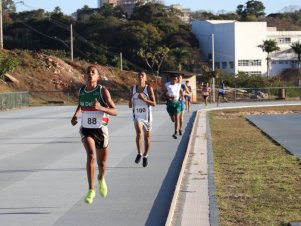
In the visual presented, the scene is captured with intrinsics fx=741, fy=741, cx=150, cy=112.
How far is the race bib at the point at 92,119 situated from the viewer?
1008 cm

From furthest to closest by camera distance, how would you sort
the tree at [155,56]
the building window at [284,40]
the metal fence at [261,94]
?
the building window at [284,40] → the tree at [155,56] → the metal fence at [261,94]

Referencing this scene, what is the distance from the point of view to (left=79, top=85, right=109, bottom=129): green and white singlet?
10.1 m

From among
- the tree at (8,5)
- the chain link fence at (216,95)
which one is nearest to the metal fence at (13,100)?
the chain link fence at (216,95)

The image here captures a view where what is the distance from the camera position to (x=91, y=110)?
33.0 ft

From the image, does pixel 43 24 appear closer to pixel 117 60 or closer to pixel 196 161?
pixel 117 60

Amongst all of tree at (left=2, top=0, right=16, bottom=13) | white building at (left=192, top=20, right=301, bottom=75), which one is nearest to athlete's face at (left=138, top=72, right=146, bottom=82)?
white building at (left=192, top=20, right=301, bottom=75)

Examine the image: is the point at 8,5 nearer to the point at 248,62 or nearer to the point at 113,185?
the point at 248,62

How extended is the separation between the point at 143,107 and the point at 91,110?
15.3 feet

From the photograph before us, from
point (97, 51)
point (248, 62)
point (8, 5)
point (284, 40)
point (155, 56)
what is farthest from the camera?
point (8, 5)

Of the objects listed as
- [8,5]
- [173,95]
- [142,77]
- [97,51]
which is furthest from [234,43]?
[142,77]

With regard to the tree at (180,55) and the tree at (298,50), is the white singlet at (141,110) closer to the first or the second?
the tree at (180,55)

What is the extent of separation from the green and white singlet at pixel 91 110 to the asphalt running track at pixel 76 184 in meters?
1.07

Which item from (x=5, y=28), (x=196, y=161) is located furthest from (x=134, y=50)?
(x=196, y=161)

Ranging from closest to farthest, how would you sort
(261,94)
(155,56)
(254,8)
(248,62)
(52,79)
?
1. (261,94)
2. (52,79)
3. (155,56)
4. (248,62)
5. (254,8)
